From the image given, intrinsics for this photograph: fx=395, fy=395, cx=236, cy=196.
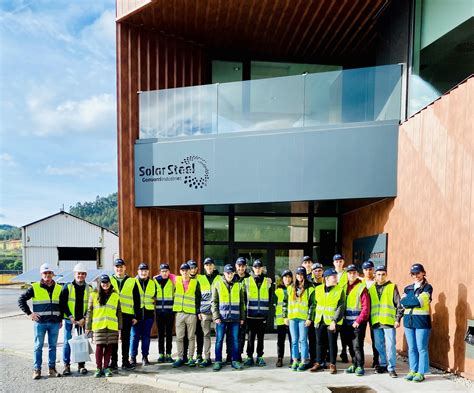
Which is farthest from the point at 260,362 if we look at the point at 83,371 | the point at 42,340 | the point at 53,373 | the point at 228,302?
the point at 42,340

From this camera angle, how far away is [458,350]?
19.4 feet

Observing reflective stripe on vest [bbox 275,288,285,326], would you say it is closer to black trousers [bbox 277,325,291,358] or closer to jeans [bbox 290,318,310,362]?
black trousers [bbox 277,325,291,358]

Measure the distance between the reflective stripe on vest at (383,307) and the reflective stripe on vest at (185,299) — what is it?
2967 mm

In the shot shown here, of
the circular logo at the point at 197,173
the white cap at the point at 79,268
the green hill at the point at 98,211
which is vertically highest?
the circular logo at the point at 197,173

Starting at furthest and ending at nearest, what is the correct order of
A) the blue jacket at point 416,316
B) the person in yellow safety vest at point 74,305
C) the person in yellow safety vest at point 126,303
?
the person in yellow safety vest at point 126,303 → the person in yellow safety vest at point 74,305 → the blue jacket at point 416,316

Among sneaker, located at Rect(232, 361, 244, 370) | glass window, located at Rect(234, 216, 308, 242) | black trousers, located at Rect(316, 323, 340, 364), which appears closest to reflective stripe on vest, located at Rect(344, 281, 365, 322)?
black trousers, located at Rect(316, 323, 340, 364)

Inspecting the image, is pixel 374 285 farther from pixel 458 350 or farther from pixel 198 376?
pixel 198 376

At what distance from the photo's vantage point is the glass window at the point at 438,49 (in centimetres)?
728

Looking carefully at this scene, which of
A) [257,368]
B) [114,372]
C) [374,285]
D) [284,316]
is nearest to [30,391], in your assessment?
[114,372]

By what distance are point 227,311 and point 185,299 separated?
78cm

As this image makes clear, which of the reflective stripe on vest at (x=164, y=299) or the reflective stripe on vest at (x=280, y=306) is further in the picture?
the reflective stripe on vest at (x=164, y=299)

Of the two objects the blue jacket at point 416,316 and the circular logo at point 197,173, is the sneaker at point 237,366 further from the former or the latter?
the circular logo at point 197,173

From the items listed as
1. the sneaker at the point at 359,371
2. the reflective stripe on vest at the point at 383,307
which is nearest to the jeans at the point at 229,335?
the sneaker at the point at 359,371

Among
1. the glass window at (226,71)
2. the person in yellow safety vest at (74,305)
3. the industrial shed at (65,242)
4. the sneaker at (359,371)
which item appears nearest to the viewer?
the sneaker at (359,371)
